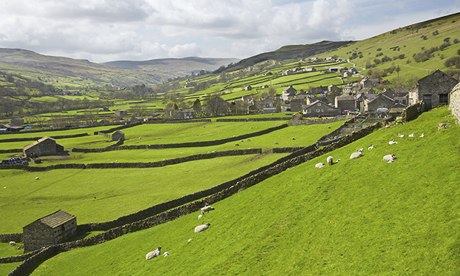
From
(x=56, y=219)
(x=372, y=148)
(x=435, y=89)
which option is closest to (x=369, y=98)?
(x=435, y=89)

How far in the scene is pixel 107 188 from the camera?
59.9m

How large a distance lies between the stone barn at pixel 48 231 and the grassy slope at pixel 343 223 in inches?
570

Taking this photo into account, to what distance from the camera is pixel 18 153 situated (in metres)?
103

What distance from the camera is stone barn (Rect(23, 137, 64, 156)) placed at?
97.5 metres

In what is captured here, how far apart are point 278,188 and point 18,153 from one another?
95.9 metres

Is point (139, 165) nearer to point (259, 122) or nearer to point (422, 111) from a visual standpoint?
point (259, 122)

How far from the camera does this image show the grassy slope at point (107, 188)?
4884cm

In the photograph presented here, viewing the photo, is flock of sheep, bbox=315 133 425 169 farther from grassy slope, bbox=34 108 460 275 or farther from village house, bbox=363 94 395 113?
village house, bbox=363 94 395 113

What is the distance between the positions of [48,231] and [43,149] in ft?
208

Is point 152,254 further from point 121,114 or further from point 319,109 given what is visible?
point 121,114

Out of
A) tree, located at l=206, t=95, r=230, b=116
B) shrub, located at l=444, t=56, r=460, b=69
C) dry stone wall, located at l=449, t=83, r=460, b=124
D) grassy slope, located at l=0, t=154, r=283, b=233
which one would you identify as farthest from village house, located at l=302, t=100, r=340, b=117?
dry stone wall, located at l=449, t=83, r=460, b=124

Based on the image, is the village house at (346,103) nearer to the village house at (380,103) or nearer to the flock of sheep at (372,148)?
the village house at (380,103)

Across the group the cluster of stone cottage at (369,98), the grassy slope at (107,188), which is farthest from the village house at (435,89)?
the grassy slope at (107,188)

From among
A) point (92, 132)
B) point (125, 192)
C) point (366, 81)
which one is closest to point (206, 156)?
point (125, 192)
